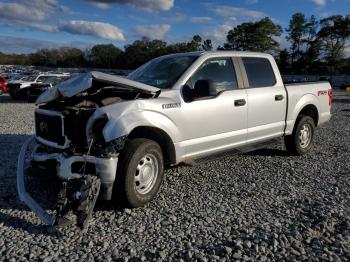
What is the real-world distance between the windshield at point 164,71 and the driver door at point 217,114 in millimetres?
227

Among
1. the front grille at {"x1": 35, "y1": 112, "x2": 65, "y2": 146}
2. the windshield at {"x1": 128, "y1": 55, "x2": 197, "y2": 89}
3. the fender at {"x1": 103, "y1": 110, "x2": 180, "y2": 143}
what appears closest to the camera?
the fender at {"x1": 103, "y1": 110, "x2": 180, "y2": 143}

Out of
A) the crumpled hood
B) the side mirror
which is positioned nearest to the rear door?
the side mirror

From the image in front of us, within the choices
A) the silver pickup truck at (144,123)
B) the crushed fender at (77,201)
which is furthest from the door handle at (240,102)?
the crushed fender at (77,201)

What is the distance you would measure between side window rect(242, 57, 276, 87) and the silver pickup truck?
0.02m

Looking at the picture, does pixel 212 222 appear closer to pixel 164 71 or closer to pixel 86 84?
pixel 86 84

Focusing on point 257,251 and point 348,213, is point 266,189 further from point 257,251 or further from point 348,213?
point 257,251

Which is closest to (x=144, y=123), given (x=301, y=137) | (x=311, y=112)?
(x=301, y=137)

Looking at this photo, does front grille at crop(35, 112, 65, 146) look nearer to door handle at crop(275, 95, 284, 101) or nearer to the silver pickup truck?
the silver pickup truck

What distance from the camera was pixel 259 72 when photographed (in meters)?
6.77

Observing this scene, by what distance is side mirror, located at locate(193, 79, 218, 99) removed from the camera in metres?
5.15

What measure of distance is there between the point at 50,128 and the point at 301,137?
15.9 feet

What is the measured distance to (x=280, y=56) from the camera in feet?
279

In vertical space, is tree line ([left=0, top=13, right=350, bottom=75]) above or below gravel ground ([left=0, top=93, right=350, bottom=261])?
above

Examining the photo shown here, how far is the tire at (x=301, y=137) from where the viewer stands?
7.49m
